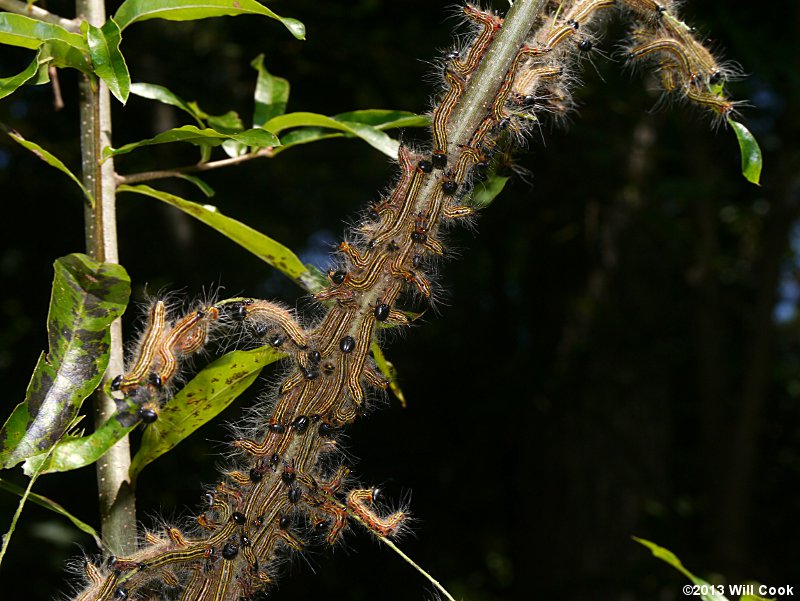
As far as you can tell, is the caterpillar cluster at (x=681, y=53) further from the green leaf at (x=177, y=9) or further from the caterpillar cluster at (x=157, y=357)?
the caterpillar cluster at (x=157, y=357)

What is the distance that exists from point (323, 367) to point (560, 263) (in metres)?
4.56

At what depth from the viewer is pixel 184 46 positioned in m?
5.25

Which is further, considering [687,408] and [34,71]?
[687,408]

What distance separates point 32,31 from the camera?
1055 millimetres

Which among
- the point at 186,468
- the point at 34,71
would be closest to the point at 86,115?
the point at 34,71

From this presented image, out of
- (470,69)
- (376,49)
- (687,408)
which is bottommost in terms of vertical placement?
(687,408)

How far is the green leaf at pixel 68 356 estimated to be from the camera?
37.6 inches

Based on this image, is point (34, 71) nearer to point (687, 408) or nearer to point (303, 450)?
point (303, 450)

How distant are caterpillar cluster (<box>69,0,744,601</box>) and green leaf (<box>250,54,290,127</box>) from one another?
1.74 feet

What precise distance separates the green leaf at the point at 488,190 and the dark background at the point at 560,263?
2545mm

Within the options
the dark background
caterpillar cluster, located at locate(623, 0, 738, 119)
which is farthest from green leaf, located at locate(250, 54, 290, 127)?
the dark background

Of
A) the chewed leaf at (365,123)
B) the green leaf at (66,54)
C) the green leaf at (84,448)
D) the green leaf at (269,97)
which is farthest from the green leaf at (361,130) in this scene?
the green leaf at (84,448)

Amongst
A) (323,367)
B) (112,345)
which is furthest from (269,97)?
(323,367)

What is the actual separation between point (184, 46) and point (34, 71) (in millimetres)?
4518
